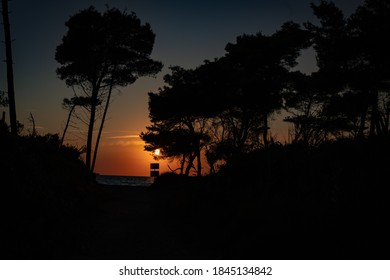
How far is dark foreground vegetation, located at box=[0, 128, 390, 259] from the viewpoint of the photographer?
20.4ft

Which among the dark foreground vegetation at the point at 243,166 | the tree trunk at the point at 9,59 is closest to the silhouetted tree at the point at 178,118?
the dark foreground vegetation at the point at 243,166

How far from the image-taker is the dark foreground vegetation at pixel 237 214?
6.20m

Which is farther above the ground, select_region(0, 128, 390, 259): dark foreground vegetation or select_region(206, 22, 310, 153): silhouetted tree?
select_region(206, 22, 310, 153): silhouetted tree

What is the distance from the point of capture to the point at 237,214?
8578 millimetres

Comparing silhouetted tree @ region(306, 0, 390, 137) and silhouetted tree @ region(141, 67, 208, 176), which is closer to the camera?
silhouetted tree @ region(306, 0, 390, 137)

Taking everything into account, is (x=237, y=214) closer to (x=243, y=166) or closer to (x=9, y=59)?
(x=243, y=166)

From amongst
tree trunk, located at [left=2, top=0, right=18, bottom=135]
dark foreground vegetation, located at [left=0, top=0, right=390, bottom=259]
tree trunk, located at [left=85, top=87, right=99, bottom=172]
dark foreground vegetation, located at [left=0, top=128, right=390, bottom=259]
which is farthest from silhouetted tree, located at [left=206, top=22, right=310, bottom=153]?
tree trunk, located at [left=2, top=0, right=18, bottom=135]

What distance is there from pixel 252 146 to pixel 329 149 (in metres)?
3.85

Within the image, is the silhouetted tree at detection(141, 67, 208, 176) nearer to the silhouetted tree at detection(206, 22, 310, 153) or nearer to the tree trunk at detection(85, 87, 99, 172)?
the silhouetted tree at detection(206, 22, 310, 153)

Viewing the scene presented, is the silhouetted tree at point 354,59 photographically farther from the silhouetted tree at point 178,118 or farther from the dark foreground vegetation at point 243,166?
the silhouetted tree at point 178,118
